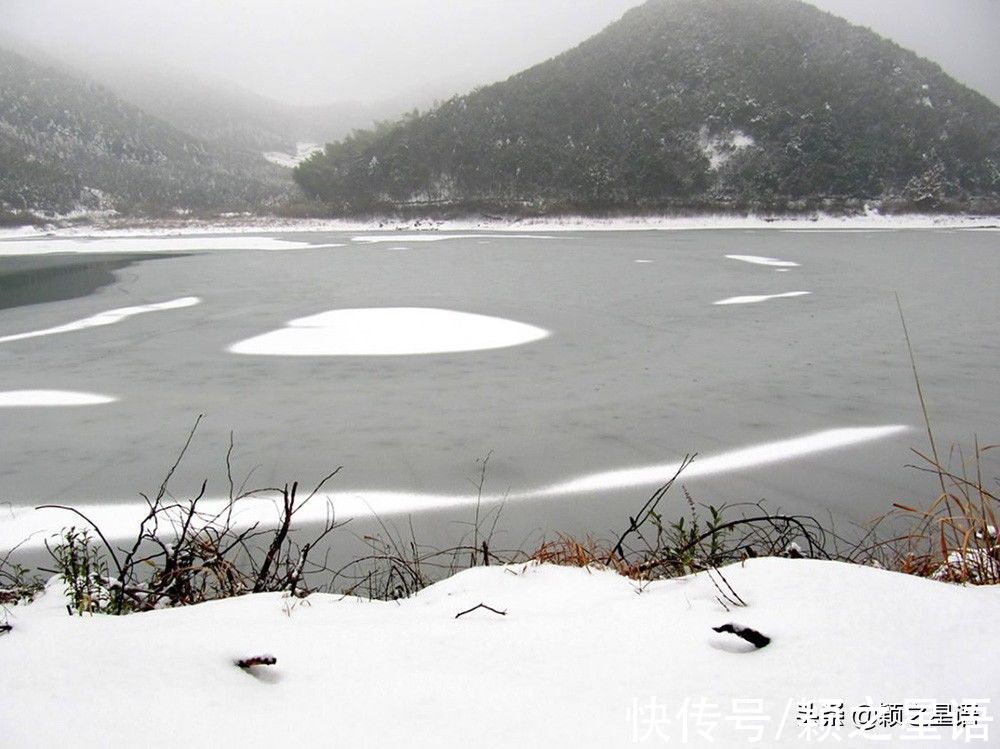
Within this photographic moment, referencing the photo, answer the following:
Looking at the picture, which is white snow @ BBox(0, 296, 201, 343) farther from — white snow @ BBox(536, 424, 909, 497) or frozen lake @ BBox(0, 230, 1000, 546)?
white snow @ BBox(536, 424, 909, 497)

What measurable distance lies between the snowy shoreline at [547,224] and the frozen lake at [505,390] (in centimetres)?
2355

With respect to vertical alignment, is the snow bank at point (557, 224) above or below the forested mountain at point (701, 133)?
below

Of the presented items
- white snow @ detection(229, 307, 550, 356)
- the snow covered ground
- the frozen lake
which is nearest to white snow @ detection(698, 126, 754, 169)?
the frozen lake

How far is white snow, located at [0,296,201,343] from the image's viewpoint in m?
7.14

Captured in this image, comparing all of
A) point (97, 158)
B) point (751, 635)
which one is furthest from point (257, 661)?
point (97, 158)

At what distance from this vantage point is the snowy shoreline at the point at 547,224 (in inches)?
1277

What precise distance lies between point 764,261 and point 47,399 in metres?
12.0

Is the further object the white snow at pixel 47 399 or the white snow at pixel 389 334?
the white snow at pixel 389 334

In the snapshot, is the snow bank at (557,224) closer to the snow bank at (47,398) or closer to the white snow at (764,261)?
the white snow at (764,261)

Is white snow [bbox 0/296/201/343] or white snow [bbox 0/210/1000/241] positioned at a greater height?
white snow [bbox 0/210/1000/241]

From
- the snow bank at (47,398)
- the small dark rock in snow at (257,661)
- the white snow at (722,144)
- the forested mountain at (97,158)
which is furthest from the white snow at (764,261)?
the forested mountain at (97,158)

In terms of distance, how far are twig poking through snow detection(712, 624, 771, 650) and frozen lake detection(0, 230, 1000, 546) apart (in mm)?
1498

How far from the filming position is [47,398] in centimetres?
481

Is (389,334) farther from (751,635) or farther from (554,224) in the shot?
(554,224)
